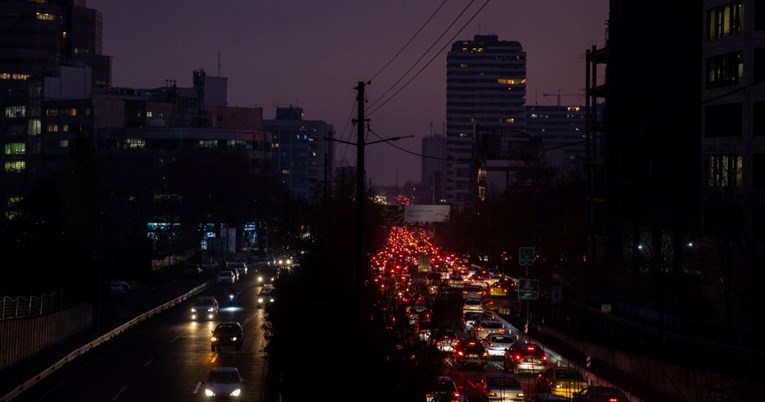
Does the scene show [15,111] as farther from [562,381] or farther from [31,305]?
[562,381]

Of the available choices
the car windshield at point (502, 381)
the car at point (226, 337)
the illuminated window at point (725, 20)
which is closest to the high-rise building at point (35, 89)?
the car at point (226, 337)

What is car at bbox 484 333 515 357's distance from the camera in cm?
4041

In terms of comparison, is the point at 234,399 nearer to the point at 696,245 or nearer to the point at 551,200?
the point at 696,245

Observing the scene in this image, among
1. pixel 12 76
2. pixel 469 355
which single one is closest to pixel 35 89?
pixel 12 76

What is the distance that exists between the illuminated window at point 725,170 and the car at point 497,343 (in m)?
10.8

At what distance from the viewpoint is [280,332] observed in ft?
95.3

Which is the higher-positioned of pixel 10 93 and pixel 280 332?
pixel 10 93

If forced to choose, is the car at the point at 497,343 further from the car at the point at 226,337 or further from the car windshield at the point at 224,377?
the car windshield at the point at 224,377

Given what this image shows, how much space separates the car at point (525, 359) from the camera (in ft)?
114

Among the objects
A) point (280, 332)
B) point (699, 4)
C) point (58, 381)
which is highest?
point (699, 4)

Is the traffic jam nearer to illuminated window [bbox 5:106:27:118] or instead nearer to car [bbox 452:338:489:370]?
car [bbox 452:338:489:370]

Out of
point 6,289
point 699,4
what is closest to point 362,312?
point 6,289

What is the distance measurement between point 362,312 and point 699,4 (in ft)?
146

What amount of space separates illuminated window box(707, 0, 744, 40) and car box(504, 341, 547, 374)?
1959 cm
